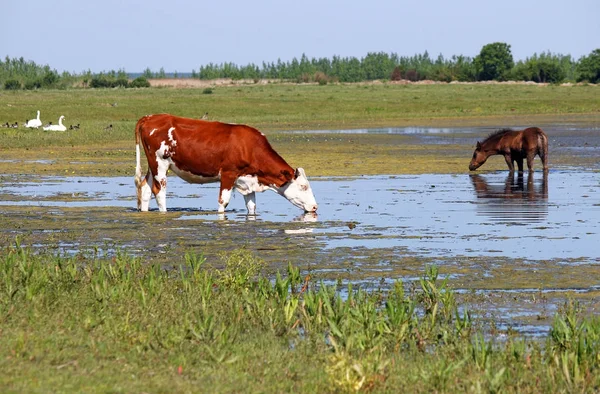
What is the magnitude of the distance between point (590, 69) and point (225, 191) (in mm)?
88567

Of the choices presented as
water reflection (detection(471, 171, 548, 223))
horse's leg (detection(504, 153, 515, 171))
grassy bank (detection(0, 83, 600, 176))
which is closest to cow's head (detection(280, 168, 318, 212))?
water reflection (detection(471, 171, 548, 223))

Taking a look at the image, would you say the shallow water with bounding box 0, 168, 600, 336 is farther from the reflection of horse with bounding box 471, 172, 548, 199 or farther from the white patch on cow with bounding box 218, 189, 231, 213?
the white patch on cow with bounding box 218, 189, 231, 213

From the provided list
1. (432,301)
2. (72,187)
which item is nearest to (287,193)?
(72,187)

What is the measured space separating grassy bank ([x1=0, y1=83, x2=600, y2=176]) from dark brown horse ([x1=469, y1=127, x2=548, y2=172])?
2.47 ft

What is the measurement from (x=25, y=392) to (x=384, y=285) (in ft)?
17.3

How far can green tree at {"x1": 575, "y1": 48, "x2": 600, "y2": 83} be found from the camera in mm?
100438

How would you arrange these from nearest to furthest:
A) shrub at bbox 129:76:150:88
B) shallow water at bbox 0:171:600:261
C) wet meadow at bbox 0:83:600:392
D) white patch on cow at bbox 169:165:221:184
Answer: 1. wet meadow at bbox 0:83:600:392
2. shallow water at bbox 0:171:600:261
3. white patch on cow at bbox 169:165:221:184
4. shrub at bbox 129:76:150:88

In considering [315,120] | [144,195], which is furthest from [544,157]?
[315,120]

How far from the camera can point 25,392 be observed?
7020 millimetres

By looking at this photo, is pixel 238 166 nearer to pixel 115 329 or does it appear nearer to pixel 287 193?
pixel 287 193

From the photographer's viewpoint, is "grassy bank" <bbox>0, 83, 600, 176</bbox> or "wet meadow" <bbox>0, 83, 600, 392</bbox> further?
"grassy bank" <bbox>0, 83, 600, 176</bbox>

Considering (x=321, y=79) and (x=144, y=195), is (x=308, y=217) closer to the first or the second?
(x=144, y=195)

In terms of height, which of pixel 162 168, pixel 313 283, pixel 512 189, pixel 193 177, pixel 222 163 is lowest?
pixel 512 189

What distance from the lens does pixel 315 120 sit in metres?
52.3
